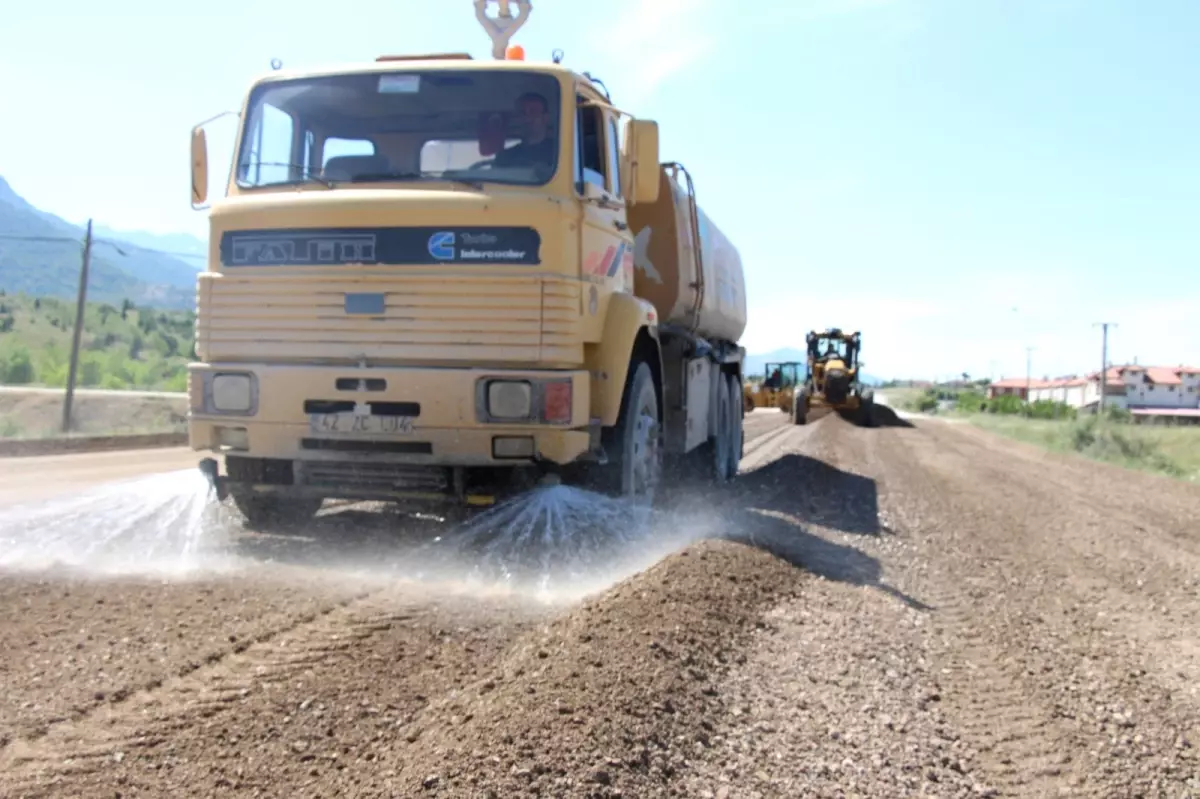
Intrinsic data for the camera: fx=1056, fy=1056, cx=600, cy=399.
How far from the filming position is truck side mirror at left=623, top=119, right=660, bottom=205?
6980 millimetres

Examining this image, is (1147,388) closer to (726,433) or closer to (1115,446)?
(1115,446)

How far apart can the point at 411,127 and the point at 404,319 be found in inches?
56.1

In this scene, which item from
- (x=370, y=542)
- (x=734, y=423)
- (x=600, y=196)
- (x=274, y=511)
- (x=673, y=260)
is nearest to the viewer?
(x=600, y=196)

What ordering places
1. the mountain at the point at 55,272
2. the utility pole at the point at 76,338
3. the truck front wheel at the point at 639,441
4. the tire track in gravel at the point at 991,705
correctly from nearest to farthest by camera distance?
the tire track in gravel at the point at 991,705, the truck front wheel at the point at 639,441, the utility pole at the point at 76,338, the mountain at the point at 55,272

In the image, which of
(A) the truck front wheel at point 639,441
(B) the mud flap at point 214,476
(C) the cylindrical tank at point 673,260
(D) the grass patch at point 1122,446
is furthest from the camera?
(D) the grass patch at point 1122,446

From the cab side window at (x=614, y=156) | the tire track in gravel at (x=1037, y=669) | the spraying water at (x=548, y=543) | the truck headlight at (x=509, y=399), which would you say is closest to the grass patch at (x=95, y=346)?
the cab side window at (x=614, y=156)

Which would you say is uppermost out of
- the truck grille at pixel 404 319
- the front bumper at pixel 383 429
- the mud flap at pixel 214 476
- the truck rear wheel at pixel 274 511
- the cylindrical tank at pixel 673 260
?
the cylindrical tank at pixel 673 260

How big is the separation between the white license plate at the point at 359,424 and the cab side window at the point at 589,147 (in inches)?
70.4

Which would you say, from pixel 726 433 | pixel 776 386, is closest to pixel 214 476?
pixel 726 433

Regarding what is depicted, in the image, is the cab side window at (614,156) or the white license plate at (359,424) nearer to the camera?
the white license plate at (359,424)

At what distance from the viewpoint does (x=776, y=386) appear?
4066cm

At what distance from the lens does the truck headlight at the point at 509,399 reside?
19.9 feet

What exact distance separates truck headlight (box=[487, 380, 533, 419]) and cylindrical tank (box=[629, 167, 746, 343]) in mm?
2910

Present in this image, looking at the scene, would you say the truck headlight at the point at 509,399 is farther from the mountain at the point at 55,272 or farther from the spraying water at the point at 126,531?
the mountain at the point at 55,272
